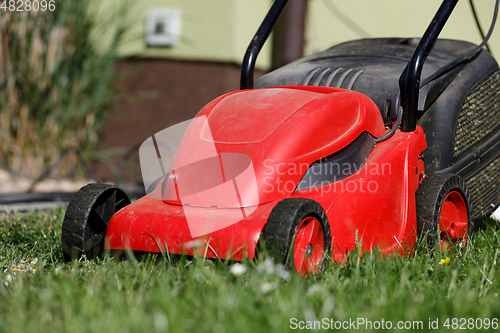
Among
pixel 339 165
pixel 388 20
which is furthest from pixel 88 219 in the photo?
pixel 388 20

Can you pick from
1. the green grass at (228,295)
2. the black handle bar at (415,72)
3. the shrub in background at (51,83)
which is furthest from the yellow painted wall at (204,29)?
the green grass at (228,295)

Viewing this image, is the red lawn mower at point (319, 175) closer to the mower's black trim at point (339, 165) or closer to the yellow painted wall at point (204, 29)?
the mower's black trim at point (339, 165)

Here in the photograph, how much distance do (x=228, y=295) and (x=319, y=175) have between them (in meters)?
0.55

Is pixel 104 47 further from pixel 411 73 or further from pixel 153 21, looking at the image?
pixel 411 73

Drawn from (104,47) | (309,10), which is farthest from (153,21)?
(309,10)

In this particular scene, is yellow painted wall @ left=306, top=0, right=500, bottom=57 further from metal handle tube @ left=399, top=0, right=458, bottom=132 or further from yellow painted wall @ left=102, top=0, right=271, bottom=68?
metal handle tube @ left=399, top=0, right=458, bottom=132

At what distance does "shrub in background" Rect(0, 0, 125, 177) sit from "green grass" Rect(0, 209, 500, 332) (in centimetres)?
219

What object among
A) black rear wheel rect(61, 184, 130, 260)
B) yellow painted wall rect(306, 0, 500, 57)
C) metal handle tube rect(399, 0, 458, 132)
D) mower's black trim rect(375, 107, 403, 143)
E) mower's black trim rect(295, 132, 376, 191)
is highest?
yellow painted wall rect(306, 0, 500, 57)

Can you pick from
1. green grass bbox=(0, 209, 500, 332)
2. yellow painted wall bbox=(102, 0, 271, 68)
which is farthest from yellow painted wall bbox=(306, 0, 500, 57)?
green grass bbox=(0, 209, 500, 332)

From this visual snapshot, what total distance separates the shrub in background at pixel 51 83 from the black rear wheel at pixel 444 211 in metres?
2.57

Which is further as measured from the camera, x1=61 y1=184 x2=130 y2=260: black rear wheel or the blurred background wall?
the blurred background wall

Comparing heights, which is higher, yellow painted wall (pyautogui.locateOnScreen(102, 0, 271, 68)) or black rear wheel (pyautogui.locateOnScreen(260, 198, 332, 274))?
yellow painted wall (pyautogui.locateOnScreen(102, 0, 271, 68))

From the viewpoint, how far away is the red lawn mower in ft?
4.33

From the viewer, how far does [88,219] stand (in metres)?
1.43
